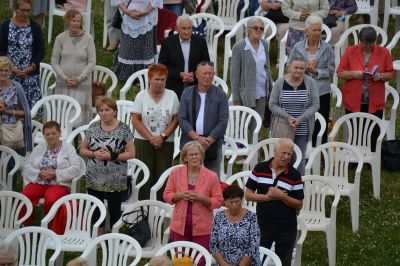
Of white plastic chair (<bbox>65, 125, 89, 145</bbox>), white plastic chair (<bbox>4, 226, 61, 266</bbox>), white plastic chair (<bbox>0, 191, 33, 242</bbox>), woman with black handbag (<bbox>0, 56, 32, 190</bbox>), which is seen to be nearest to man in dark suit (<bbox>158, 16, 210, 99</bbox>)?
white plastic chair (<bbox>65, 125, 89, 145</bbox>)

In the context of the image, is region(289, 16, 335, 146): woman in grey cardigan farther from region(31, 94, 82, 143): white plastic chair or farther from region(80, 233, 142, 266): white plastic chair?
region(80, 233, 142, 266): white plastic chair

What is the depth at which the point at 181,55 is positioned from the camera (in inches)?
641

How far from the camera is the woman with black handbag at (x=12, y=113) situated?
49.5 feet

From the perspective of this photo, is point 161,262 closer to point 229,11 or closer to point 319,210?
point 319,210

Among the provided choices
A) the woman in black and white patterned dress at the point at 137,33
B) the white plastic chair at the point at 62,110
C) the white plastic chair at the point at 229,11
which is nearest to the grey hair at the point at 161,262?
the white plastic chair at the point at 62,110

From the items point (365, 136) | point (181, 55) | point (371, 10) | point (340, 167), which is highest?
point (371, 10)

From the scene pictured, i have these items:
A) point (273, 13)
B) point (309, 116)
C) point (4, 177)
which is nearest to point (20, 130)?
point (4, 177)

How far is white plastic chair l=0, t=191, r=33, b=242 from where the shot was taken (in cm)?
1412

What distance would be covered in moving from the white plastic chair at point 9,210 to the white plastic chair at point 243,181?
6.71 ft

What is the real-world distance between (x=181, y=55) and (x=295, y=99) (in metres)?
1.71

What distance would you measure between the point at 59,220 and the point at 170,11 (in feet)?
17.9

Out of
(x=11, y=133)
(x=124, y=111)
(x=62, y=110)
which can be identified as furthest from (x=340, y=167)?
(x=11, y=133)

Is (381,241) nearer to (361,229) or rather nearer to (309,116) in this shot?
(361,229)

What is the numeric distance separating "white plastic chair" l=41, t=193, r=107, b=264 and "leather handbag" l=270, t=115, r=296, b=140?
2.35 m
